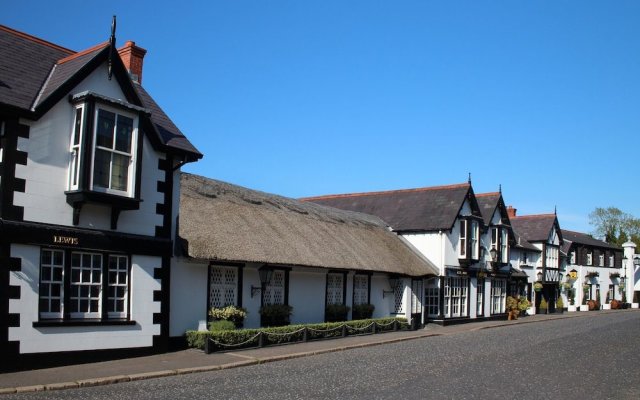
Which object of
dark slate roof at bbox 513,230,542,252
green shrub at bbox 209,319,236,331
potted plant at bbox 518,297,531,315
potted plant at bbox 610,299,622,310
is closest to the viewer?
green shrub at bbox 209,319,236,331

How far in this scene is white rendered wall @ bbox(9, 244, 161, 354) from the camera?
47.3 ft

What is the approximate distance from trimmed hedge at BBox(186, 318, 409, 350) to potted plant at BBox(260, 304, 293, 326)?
85 centimetres

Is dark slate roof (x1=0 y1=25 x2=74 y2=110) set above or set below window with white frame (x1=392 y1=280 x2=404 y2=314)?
above

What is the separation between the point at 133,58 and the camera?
67.2ft

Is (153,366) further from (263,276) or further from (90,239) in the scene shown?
(263,276)

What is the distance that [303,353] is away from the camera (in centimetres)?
1911

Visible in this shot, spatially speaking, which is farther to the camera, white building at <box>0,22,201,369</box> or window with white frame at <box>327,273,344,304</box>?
window with white frame at <box>327,273,344,304</box>

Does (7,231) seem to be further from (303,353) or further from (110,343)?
(303,353)

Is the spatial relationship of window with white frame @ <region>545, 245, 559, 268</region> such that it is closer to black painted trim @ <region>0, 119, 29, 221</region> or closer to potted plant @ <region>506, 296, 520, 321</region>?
potted plant @ <region>506, 296, 520, 321</region>

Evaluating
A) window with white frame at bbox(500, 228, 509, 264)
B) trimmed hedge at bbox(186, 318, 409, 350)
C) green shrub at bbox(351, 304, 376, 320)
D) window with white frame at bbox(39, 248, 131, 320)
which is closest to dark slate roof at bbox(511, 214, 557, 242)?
window with white frame at bbox(500, 228, 509, 264)

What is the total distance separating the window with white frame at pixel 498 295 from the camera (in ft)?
131

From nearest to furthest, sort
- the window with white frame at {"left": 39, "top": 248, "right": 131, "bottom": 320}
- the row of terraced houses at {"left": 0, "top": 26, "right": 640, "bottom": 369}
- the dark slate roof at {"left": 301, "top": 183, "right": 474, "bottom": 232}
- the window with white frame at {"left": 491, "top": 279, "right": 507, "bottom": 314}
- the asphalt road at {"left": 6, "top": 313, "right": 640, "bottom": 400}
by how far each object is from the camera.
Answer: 1. the asphalt road at {"left": 6, "top": 313, "right": 640, "bottom": 400}
2. the row of terraced houses at {"left": 0, "top": 26, "right": 640, "bottom": 369}
3. the window with white frame at {"left": 39, "top": 248, "right": 131, "bottom": 320}
4. the dark slate roof at {"left": 301, "top": 183, "right": 474, "bottom": 232}
5. the window with white frame at {"left": 491, "top": 279, "right": 507, "bottom": 314}

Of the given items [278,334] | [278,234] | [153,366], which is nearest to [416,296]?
[278,234]

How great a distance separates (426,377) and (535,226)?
38.3 m
